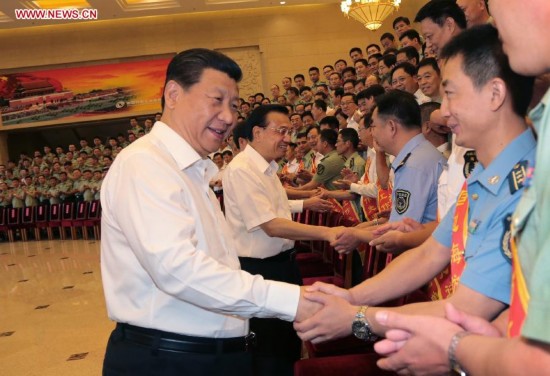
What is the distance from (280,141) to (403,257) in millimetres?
1574

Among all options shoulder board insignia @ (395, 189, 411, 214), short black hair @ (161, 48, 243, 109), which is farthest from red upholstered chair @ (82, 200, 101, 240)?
short black hair @ (161, 48, 243, 109)

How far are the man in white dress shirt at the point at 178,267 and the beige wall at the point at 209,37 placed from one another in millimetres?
13257

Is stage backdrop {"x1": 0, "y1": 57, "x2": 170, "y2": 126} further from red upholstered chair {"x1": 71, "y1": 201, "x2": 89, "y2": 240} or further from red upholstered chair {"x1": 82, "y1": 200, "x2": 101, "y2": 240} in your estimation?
red upholstered chair {"x1": 82, "y1": 200, "x2": 101, "y2": 240}

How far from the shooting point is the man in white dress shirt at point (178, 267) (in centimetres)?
142

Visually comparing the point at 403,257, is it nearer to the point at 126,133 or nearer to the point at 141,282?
the point at 141,282

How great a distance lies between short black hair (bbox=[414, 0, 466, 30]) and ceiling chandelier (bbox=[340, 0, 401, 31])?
24.5 ft

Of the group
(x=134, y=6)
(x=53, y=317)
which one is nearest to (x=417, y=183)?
(x=53, y=317)

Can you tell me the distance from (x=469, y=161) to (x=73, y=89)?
14.5m

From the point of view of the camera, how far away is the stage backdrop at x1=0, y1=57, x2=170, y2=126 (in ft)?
48.2

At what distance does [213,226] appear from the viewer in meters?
1.62

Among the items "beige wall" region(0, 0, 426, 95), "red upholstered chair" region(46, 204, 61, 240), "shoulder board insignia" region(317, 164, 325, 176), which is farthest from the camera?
"beige wall" region(0, 0, 426, 95)

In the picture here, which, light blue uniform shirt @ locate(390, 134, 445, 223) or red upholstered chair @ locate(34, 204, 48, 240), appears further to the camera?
red upholstered chair @ locate(34, 204, 48, 240)

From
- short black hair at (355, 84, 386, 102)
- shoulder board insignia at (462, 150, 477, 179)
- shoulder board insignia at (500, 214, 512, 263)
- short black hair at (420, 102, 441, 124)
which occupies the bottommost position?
shoulder board insignia at (500, 214, 512, 263)

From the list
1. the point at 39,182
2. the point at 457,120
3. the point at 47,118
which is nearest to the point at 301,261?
the point at 457,120
